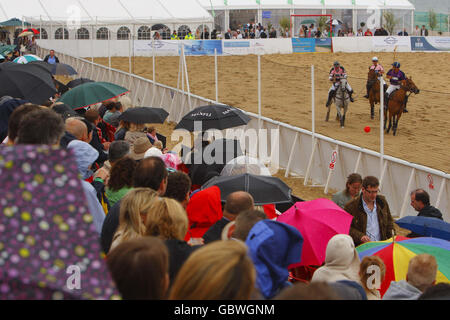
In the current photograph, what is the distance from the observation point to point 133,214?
3760 millimetres

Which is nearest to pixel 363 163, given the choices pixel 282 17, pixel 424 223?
pixel 424 223

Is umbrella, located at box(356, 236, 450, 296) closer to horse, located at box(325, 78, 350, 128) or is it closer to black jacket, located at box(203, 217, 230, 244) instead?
black jacket, located at box(203, 217, 230, 244)

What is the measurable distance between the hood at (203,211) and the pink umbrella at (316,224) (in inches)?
26.6

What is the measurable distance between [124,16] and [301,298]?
116 ft

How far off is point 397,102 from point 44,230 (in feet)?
47.6

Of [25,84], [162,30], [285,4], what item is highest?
[285,4]

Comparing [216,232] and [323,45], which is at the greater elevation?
[323,45]

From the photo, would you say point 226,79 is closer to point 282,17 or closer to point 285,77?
point 285,77

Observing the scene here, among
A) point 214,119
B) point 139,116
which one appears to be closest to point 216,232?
point 139,116

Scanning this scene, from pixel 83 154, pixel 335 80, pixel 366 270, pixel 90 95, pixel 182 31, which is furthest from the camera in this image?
pixel 182 31

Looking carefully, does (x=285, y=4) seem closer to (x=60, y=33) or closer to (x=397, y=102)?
(x=60, y=33)

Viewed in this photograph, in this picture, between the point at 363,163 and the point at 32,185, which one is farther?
the point at 363,163

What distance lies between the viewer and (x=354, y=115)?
14.9 metres

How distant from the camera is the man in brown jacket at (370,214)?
639 cm
